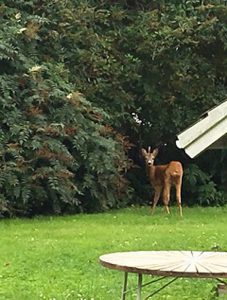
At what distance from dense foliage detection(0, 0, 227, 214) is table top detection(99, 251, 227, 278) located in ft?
30.1

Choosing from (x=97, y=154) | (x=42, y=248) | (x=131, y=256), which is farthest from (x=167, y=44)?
(x=131, y=256)

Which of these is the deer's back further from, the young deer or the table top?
the table top

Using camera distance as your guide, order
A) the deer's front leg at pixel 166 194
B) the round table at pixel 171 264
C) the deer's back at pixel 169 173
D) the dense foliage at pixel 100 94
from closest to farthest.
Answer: the round table at pixel 171 264, the dense foliage at pixel 100 94, the deer's front leg at pixel 166 194, the deer's back at pixel 169 173

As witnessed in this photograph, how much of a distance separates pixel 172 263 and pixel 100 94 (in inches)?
480

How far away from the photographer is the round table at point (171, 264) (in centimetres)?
581

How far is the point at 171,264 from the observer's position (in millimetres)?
6102

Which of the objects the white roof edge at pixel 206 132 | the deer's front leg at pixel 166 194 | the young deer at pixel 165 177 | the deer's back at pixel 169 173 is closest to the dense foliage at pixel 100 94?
the young deer at pixel 165 177

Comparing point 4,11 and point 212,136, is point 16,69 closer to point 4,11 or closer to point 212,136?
point 4,11

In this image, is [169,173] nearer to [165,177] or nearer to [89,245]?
[165,177]

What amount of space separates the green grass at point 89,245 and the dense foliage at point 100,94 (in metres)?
0.82

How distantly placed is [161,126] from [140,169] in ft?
4.27

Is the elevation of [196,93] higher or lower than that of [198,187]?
higher

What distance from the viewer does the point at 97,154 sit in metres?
16.7

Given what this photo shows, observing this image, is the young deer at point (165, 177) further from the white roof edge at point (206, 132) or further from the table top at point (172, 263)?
the white roof edge at point (206, 132)
